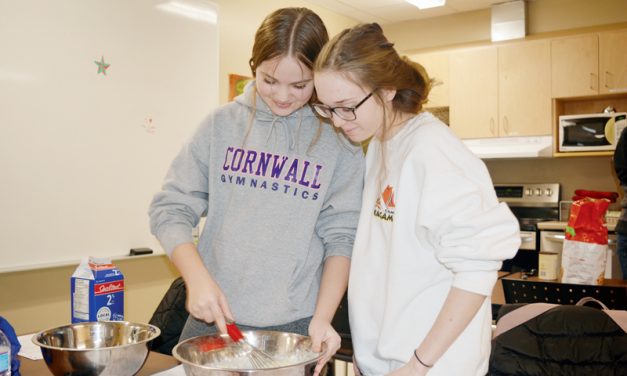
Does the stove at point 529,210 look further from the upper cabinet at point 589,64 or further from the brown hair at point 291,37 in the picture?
the brown hair at point 291,37

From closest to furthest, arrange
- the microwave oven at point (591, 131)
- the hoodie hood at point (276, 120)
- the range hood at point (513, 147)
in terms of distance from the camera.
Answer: the hoodie hood at point (276, 120) < the microwave oven at point (591, 131) < the range hood at point (513, 147)

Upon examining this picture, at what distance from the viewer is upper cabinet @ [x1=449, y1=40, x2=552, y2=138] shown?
15.4 ft

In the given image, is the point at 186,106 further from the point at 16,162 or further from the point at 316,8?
the point at 316,8

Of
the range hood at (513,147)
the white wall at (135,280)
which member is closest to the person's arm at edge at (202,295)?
the white wall at (135,280)

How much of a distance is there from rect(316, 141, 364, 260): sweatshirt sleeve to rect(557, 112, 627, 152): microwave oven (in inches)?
145

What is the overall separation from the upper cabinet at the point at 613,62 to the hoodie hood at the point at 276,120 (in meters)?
3.83

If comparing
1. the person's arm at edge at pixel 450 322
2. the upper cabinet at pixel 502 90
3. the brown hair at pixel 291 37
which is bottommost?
the person's arm at edge at pixel 450 322

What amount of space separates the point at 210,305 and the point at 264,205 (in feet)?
0.88

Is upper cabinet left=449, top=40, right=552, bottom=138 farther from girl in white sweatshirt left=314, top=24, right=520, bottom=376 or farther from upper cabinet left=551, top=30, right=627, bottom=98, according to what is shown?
girl in white sweatshirt left=314, top=24, right=520, bottom=376

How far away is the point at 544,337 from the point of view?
5.17ft

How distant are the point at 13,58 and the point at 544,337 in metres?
2.26

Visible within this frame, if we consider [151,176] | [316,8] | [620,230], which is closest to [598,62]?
[620,230]

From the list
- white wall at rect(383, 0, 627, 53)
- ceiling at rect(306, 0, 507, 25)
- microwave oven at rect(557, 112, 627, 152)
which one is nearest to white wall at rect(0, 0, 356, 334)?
ceiling at rect(306, 0, 507, 25)

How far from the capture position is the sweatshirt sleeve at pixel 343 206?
1.30 metres
